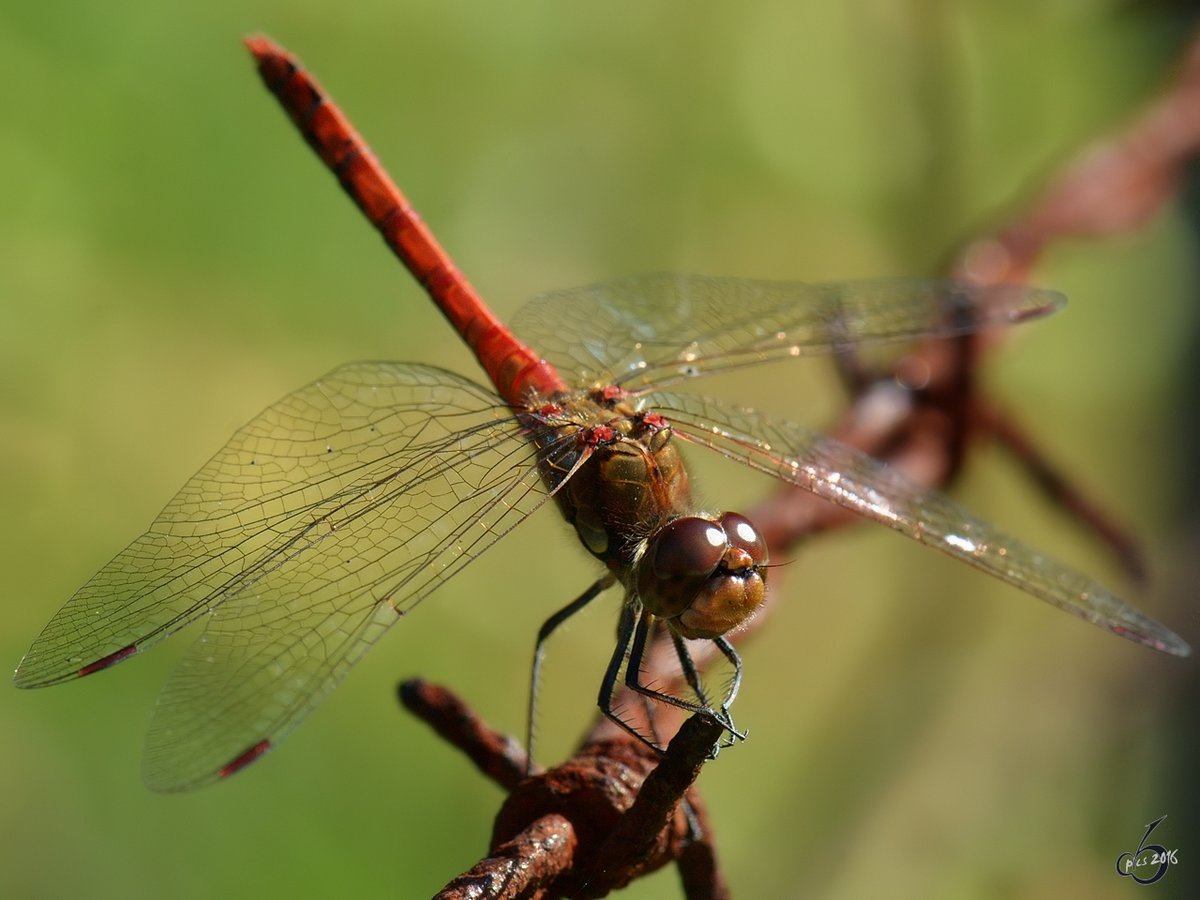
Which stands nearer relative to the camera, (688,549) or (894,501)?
(688,549)

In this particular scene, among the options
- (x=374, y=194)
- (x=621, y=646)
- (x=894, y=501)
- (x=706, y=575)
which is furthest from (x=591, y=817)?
(x=374, y=194)

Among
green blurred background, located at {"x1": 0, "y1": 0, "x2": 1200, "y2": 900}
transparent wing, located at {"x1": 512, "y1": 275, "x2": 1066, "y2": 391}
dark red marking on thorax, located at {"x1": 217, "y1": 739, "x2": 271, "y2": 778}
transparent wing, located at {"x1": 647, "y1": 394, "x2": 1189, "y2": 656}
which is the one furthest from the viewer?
green blurred background, located at {"x1": 0, "y1": 0, "x2": 1200, "y2": 900}

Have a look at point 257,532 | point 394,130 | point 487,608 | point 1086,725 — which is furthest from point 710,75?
point 257,532

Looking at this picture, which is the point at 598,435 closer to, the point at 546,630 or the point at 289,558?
the point at 546,630

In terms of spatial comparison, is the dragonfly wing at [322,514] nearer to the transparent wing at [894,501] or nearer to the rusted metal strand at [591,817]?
the transparent wing at [894,501]

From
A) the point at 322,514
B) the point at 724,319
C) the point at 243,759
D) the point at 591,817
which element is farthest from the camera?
the point at 724,319

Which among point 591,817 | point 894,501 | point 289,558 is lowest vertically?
point 894,501

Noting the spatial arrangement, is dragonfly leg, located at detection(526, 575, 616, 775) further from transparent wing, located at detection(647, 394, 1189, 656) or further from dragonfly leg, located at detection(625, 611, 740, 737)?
transparent wing, located at detection(647, 394, 1189, 656)

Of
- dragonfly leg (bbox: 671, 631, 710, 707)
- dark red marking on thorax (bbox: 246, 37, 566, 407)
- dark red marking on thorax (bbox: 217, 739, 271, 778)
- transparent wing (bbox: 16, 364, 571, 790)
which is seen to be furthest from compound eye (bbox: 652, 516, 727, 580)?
dark red marking on thorax (bbox: 246, 37, 566, 407)
